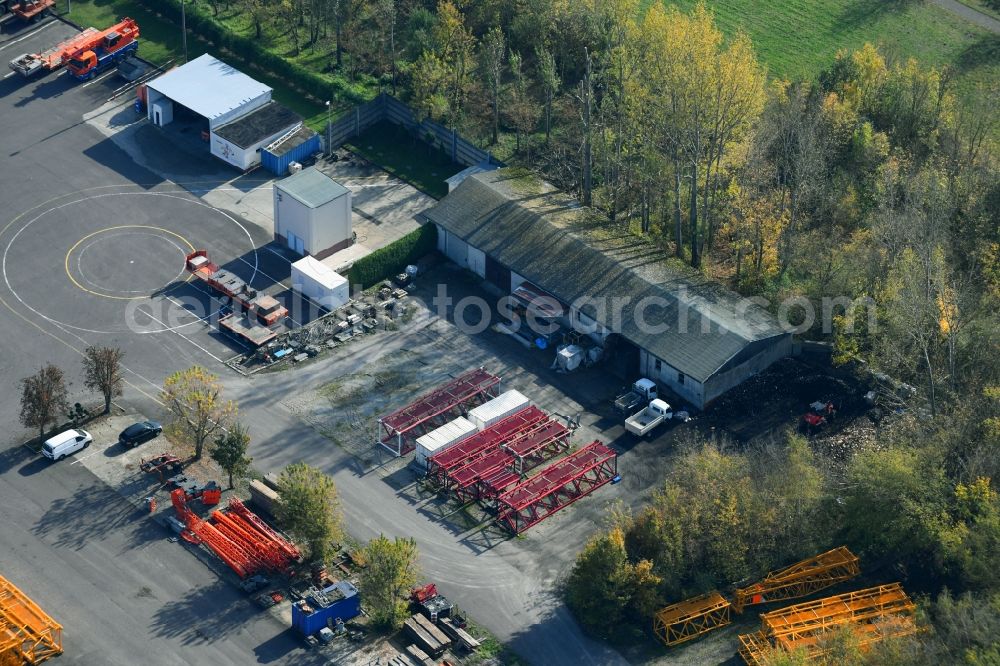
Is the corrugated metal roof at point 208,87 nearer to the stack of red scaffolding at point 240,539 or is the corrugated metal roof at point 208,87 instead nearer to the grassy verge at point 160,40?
the grassy verge at point 160,40

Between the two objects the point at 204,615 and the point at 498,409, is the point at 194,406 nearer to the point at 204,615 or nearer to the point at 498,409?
the point at 204,615

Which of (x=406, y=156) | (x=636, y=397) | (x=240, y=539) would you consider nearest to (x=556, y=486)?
(x=636, y=397)

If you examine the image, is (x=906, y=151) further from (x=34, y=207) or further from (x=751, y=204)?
(x=34, y=207)

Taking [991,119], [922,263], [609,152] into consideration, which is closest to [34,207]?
[609,152]

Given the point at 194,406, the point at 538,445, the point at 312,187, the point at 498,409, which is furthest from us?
the point at 312,187

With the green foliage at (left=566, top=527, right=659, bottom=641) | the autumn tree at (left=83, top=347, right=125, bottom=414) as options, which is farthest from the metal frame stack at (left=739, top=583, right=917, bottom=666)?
the autumn tree at (left=83, top=347, right=125, bottom=414)

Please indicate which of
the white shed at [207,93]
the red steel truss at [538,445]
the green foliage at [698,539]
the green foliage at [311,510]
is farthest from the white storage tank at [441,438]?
the white shed at [207,93]

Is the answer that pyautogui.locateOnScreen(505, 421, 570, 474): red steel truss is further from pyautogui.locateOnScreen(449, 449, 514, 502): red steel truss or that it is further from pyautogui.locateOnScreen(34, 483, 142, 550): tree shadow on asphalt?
pyautogui.locateOnScreen(34, 483, 142, 550): tree shadow on asphalt
